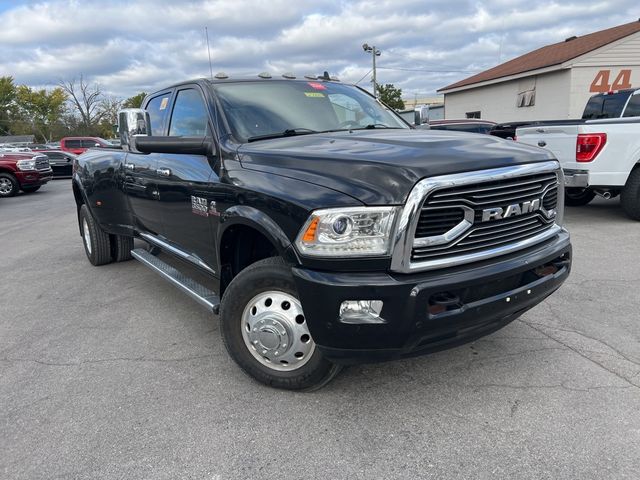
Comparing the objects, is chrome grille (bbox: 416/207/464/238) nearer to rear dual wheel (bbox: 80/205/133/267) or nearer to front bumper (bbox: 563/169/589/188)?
rear dual wheel (bbox: 80/205/133/267)

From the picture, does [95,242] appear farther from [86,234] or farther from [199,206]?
[199,206]

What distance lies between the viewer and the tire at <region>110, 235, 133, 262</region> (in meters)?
6.24

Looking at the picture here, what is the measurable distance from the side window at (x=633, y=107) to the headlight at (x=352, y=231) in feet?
A: 30.6

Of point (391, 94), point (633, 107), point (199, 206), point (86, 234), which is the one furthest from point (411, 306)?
point (391, 94)

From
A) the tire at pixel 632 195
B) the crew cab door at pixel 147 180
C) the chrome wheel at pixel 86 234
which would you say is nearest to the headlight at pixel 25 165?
the chrome wheel at pixel 86 234

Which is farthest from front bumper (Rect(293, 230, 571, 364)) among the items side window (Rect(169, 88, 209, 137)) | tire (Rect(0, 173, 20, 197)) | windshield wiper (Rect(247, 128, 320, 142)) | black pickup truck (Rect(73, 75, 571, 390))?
tire (Rect(0, 173, 20, 197))

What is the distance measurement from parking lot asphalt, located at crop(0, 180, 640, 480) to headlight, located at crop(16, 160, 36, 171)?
13.7m

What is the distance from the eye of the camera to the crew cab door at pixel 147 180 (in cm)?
434

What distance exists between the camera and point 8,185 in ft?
53.7

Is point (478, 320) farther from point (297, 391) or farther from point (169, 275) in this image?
point (169, 275)

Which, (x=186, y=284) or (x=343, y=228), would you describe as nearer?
(x=343, y=228)

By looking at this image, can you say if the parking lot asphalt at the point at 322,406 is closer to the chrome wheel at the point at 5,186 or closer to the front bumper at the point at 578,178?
the front bumper at the point at 578,178

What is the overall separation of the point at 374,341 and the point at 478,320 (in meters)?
0.56

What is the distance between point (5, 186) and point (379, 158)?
17.3 m
